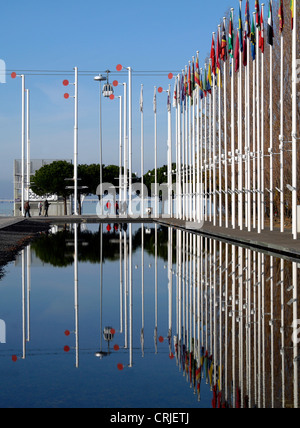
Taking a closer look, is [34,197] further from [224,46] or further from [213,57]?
[224,46]

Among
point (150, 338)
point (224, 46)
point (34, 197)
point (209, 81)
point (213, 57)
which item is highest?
point (224, 46)

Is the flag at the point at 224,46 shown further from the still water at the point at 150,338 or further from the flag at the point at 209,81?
the still water at the point at 150,338

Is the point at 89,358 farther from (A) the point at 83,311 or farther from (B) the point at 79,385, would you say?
(A) the point at 83,311

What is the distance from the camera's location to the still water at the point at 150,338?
6.01m

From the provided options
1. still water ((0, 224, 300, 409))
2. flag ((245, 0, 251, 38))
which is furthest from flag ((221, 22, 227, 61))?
still water ((0, 224, 300, 409))

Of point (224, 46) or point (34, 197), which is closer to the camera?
point (224, 46)

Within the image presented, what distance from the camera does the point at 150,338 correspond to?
334 inches

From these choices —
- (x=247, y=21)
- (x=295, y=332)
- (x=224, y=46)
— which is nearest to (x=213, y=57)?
(x=224, y=46)

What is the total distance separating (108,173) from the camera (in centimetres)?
9225

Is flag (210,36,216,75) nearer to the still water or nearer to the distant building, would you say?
the still water

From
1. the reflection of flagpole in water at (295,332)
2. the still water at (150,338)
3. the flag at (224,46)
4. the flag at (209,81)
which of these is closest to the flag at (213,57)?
the flag at (209,81)

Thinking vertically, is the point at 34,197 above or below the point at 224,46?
below

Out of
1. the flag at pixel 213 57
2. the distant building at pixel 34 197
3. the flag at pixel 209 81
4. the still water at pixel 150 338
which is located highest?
the flag at pixel 213 57

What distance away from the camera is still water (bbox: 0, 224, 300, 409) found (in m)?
6.01
